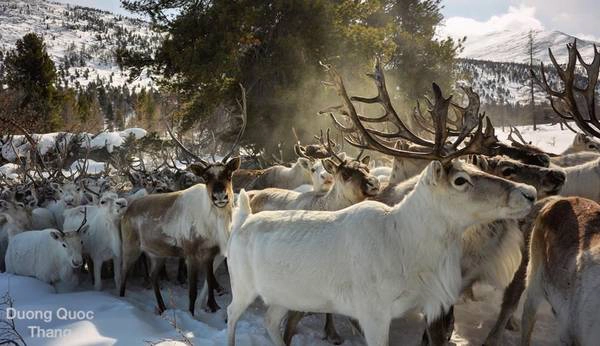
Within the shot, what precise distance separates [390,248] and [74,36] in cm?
18432

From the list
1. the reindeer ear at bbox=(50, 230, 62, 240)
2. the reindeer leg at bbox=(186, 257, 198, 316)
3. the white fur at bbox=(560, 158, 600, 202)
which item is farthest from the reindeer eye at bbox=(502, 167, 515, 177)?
the reindeer ear at bbox=(50, 230, 62, 240)

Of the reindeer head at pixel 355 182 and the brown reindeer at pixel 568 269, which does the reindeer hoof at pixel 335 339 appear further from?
the brown reindeer at pixel 568 269

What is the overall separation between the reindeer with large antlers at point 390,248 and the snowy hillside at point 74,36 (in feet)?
377

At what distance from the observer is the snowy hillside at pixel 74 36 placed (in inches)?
4928

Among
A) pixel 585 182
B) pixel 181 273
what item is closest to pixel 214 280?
pixel 181 273

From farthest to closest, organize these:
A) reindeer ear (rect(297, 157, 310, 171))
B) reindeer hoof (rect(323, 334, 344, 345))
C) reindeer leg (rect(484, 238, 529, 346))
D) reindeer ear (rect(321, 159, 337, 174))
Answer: reindeer ear (rect(297, 157, 310, 171))
reindeer ear (rect(321, 159, 337, 174))
reindeer hoof (rect(323, 334, 344, 345))
reindeer leg (rect(484, 238, 529, 346))

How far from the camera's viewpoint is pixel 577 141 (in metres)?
10.5

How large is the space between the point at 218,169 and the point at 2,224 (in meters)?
5.29

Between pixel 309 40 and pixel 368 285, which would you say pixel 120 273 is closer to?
pixel 368 285

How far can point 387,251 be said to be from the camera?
356 centimetres

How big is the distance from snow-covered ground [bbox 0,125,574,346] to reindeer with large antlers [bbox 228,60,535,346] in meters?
1.20

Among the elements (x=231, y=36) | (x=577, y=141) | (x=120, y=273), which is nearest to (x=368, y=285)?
(x=120, y=273)

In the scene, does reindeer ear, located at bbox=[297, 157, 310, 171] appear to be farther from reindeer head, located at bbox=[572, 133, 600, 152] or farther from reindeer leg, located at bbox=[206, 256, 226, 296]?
reindeer head, located at bbox=[572, 133, 600, 152]

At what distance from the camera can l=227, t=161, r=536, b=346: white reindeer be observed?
3357 mm
